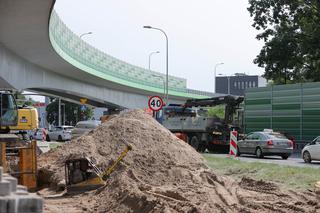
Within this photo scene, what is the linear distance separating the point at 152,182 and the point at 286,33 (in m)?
36.2

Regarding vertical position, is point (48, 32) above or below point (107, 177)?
above

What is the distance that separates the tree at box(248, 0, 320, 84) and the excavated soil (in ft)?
99.2

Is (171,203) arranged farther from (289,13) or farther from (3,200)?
(289,13)

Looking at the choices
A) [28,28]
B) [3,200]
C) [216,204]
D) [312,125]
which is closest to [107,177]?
[216,204]

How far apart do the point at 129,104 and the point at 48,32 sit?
120 feet

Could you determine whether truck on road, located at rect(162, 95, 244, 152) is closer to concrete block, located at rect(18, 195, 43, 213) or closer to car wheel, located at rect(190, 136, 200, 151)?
car wheel, located at rect(190, 136, 200, 151)

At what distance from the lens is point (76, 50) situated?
50.1m

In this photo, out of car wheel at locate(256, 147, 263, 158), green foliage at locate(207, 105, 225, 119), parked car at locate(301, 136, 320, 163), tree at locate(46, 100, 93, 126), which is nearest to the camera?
parked car at locate(301, 136, 320, 163)

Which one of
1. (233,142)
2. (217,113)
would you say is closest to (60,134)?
(217,113)

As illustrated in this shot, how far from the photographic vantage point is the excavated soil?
10.4m

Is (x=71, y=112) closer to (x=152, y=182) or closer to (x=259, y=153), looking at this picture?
(x=259, y=153)

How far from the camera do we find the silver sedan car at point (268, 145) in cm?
2827

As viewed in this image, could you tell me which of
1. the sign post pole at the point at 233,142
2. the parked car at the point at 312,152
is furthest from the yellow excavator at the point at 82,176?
the parked car at the point at 312,152

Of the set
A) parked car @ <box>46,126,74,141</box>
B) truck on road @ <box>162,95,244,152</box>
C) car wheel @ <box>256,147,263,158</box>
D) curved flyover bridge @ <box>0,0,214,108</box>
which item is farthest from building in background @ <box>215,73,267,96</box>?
car wheel @ <box>256,147,263,158</box>
